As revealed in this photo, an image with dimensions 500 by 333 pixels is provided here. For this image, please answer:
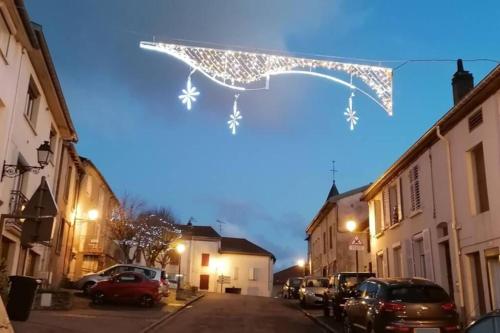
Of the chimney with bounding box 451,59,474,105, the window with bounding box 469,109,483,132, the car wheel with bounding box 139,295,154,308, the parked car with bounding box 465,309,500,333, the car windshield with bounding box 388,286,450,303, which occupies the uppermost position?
the chimney with bounding box 451,59,474,105

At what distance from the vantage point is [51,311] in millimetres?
18188

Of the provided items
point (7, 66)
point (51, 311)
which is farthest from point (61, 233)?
point (7, 66)

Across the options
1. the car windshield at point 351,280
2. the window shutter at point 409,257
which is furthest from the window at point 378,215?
the car windshield at point 351,280

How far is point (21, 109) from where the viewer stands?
1570cm

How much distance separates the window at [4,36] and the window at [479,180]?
12505 mm

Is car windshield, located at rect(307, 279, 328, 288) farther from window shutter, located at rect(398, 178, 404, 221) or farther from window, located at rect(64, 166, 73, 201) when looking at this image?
window, located at rect(64, 166, 73, 201)

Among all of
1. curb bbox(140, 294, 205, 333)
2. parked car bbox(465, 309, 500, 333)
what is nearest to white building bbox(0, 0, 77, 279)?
curb bbox(140, 294, 205, 333)

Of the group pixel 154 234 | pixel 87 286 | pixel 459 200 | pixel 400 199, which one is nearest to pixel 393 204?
pixel 400 199

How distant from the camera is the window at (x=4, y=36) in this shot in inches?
519

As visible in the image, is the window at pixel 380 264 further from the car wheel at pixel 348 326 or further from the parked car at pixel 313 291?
the car wheel at pixel 348 326

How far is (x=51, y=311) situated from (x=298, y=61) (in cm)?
1251

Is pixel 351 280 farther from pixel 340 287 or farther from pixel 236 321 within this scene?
pixel 236 321

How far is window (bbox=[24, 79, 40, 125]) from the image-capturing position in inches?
675

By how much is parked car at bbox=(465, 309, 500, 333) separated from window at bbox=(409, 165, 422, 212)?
12.8m
